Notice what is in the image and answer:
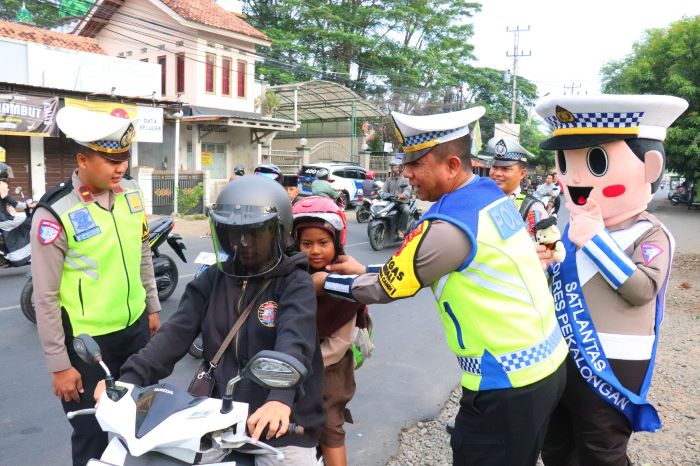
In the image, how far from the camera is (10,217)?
297 inches

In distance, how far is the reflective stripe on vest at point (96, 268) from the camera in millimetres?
2463

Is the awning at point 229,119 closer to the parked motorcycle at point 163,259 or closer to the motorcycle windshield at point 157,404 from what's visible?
the parked motorcycle at point 163,259

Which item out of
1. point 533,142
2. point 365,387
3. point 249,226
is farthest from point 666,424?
point 533,142

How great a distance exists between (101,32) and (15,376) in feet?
73.3

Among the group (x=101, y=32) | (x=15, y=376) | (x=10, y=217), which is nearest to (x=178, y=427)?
(x=15, y=376)

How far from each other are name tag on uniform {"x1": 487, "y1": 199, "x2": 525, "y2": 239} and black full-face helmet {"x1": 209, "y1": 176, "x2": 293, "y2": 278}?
76cm

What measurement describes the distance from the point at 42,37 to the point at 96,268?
62.4 ft

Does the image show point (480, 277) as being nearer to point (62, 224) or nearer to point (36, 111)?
point (62, 224)

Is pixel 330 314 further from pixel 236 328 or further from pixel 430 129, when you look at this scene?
pixel 430 129

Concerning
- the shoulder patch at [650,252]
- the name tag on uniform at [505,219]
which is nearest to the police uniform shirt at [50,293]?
the name tag on uniform at [505,219]

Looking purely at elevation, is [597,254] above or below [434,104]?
below

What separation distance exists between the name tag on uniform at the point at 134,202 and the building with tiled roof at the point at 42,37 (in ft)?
52.1

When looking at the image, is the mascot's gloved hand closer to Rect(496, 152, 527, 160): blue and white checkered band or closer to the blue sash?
the blue sash

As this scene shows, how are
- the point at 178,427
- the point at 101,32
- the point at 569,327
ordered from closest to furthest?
the point at 178,427
the point at 569,327
the point at 101,32
